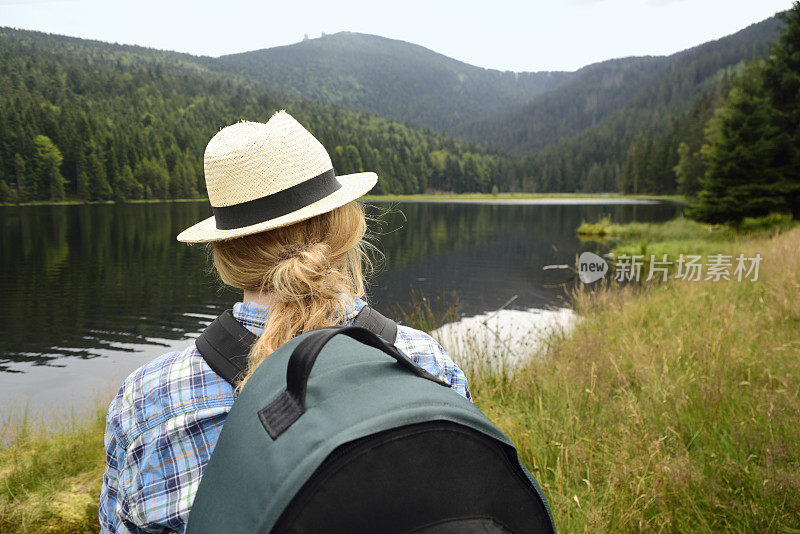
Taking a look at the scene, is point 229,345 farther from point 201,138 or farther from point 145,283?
point 201,138

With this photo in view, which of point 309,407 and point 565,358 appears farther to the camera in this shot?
point 565,358

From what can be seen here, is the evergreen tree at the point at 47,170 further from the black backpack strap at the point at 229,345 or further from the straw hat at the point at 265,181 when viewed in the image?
the black backpack strap at the point at 229,345

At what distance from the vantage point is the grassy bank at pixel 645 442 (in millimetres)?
2367

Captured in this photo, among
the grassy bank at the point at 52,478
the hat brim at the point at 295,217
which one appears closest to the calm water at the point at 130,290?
the hat brim at the point at 295,217

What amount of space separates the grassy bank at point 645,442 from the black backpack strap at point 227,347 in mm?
1710

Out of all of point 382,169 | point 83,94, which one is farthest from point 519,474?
point 83,94

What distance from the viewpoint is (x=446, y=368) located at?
53.5 inches

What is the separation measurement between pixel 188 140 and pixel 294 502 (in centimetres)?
10219

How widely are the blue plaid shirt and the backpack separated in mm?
212

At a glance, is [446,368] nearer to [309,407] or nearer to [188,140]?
[309,407]

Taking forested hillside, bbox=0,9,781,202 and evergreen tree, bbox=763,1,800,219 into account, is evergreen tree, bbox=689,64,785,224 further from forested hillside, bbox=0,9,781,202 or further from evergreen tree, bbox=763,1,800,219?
forested hillside, bbox=0,9,781,202

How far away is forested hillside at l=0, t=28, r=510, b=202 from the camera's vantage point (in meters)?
69.4

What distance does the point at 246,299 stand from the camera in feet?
4.36

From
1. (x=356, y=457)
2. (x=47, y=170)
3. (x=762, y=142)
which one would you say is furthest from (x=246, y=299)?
(x=47, y=170)
